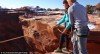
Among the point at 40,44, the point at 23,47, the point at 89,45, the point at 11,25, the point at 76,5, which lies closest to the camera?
the point at 76,5

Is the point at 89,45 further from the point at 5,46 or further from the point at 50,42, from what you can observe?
the point at 5,46

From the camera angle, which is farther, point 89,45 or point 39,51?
point 39,51

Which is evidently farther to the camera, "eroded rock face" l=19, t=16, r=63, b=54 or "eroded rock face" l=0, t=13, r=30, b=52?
"eroded rock face" l=0, t=13, r=30, b=52

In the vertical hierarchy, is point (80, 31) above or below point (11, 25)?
above

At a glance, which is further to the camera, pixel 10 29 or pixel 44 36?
pixel 10 29

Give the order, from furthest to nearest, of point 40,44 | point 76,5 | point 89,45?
point 40,44, point 89,45, point 76,5

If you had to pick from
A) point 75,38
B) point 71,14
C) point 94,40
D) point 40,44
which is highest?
point 71,14

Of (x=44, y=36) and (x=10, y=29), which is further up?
(x=44, y=36)

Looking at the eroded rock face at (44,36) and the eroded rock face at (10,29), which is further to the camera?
the eroded rock face at (10,29)

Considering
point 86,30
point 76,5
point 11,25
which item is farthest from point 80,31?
point 11,25

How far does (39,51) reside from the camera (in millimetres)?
13023

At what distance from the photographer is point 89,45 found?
826 cm

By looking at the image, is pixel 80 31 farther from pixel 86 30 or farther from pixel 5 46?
pixel 5 46

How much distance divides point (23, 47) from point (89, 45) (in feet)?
37.3
